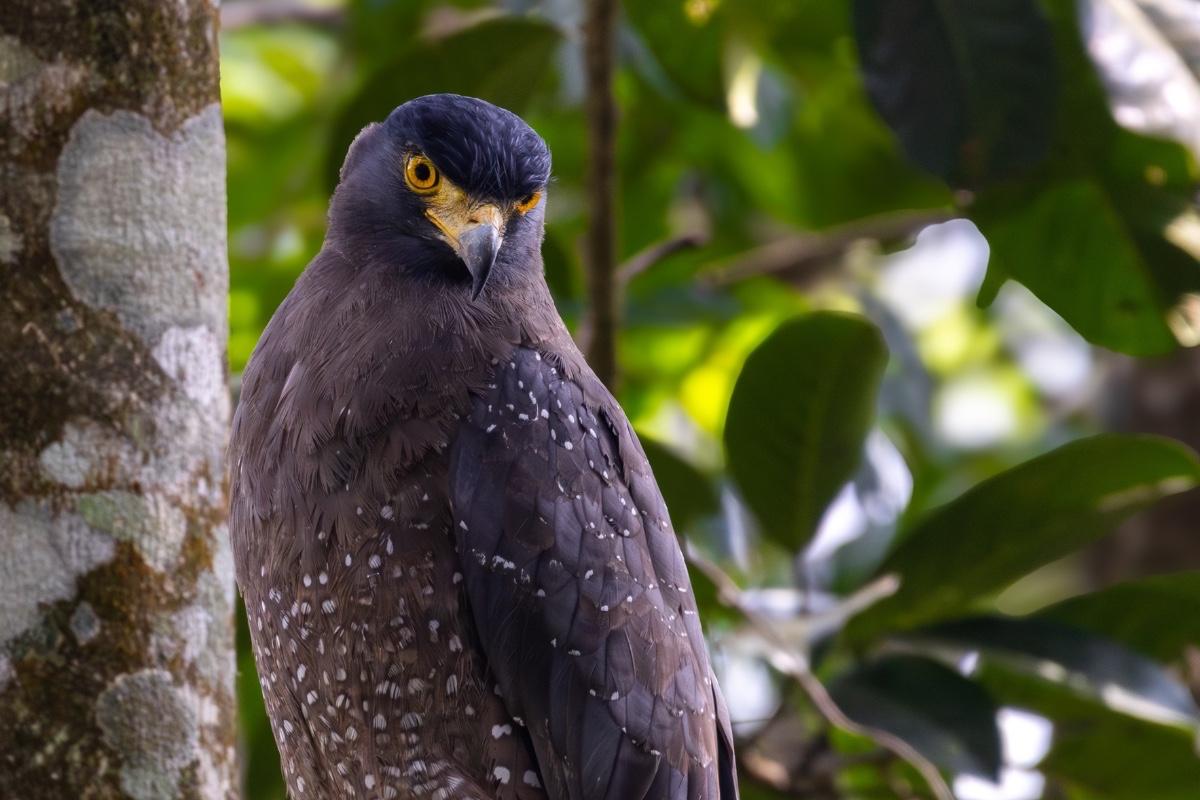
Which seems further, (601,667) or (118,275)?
(601,667)

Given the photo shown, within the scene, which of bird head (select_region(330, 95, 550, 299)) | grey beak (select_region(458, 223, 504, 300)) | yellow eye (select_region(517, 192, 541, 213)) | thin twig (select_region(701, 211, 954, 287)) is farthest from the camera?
thin twig (select_region(701, 211, 954, 287))

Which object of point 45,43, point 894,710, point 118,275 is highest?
point 45,43

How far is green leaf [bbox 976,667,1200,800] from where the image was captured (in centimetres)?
390

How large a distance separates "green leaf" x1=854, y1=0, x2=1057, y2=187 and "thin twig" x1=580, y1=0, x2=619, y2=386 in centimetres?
68

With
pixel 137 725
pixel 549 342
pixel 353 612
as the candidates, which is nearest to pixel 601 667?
pixel 353 612

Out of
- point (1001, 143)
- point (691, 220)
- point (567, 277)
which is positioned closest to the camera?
point (1001, 143)

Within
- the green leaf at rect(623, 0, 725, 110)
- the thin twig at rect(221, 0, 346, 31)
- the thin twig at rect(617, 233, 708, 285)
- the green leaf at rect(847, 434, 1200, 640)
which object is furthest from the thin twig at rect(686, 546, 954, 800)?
the thin twig at rect(221, 0, 346, 31)

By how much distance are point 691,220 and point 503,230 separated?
382 cm

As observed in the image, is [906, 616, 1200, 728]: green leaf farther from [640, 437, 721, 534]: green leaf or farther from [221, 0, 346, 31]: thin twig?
[221, 0, 346, 31]: thin twig

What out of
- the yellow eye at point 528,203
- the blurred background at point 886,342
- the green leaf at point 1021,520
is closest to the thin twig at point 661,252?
the blurred background at point 886,342

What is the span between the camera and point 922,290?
923cm

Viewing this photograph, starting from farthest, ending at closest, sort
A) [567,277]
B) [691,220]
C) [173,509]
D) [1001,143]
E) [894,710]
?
[691,220] → [567,277] → [894,710] → [1001,143] → [173,509]

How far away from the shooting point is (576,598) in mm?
2809

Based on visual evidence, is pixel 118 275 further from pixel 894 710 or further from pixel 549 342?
pixel 894 710
